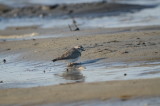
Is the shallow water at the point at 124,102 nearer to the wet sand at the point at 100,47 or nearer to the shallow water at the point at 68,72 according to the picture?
the shallow water at the point at 68,72

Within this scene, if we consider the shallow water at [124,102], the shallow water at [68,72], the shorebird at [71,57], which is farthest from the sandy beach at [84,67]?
the shorebird at [71,57]

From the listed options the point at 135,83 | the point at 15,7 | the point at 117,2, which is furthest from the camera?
the point at 15,7

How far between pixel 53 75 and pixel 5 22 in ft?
55.0

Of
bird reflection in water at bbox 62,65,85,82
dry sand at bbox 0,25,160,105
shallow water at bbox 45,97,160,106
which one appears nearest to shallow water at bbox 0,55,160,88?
bird reflection in water at bbox 62,65,85,82

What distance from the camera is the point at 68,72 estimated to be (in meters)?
11.8

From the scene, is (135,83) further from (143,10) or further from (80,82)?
(143,10)

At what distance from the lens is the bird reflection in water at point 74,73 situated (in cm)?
1092

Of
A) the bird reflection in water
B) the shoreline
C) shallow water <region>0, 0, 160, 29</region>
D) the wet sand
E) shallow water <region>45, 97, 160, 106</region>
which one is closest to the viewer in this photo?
shallow water <region>45, 97, 160, 106</region>

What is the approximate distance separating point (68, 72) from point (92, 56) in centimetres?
188

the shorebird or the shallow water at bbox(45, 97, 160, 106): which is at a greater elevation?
the shorebird

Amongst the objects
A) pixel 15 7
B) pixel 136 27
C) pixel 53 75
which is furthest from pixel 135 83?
pixel 15 7

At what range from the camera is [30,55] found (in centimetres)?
1465

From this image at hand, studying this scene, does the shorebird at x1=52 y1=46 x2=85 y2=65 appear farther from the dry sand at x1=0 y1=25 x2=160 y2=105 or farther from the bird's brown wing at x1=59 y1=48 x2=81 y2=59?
the dry sand at x1=0 y1=25 x2=160 y2=105

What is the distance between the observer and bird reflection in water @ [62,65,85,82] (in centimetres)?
1092
